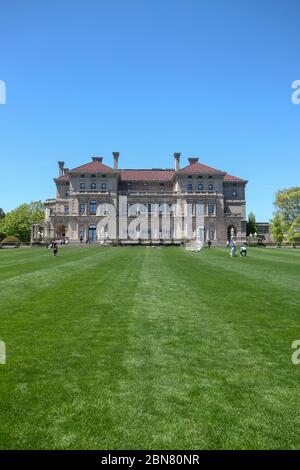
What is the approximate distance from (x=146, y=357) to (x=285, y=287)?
30.5ft

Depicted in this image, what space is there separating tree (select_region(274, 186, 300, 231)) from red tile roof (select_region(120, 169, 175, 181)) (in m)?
28.0

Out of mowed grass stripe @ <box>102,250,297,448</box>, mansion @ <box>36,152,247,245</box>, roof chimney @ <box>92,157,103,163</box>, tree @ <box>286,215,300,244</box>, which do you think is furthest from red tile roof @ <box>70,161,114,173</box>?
mowed grass stripe @ <box>102,250,297,448</box>

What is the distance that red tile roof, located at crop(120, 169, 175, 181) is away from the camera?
97938 mm

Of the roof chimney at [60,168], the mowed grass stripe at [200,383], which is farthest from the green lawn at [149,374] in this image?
the roof chimney at [60,168]

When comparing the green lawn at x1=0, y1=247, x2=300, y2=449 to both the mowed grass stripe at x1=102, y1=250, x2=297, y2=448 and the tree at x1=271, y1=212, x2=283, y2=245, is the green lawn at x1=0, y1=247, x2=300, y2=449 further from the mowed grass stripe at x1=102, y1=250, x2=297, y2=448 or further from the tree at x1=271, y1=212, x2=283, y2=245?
the tree at x1=271, y1=212, x2=283, y2=245

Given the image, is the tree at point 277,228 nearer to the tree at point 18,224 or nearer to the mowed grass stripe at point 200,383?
the tree at point 18,224

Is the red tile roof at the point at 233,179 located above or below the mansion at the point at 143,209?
above

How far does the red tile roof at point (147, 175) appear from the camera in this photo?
97.9 m

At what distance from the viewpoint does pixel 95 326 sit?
27.7 ft

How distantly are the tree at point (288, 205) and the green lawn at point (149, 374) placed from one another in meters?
69.2

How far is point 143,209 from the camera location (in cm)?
8856

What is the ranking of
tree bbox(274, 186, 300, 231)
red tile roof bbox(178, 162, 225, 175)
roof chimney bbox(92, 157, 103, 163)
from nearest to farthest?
tree bbox(274, 186, 300, 231), red tile roof bbox(178, 162, 225, 175), roof chimney bbox(92, 157, 103, 163)
